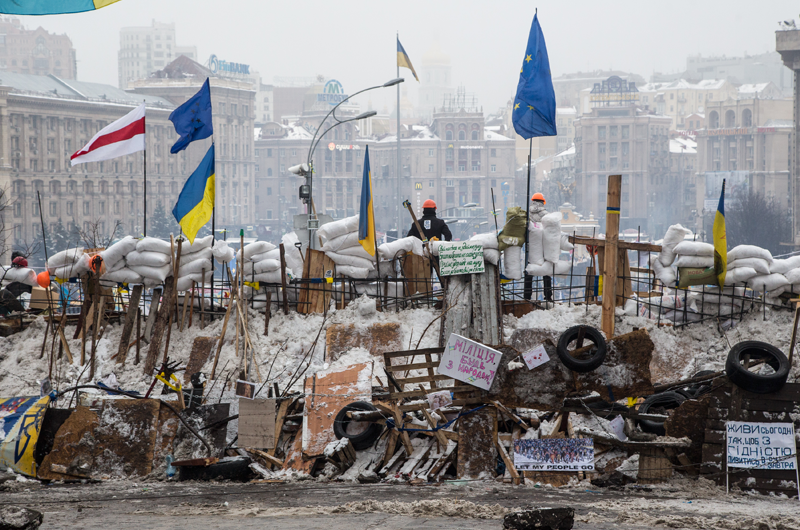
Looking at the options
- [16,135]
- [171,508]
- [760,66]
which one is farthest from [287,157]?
[171,508]

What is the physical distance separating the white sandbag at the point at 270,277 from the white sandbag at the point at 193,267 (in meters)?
0.69

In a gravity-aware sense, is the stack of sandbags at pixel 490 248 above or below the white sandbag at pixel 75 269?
above

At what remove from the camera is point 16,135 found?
77.8 m

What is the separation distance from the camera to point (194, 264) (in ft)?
36.7

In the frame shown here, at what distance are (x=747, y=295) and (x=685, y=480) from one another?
14.7 feet

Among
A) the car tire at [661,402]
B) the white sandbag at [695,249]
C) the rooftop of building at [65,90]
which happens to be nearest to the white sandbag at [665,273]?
the white sandbag at [695,249]

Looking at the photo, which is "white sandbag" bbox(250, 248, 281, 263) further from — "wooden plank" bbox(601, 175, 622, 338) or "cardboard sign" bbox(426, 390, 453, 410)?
"wooden plank" bbox(601, 175, 622, 338)

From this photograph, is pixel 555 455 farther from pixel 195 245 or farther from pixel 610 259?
pixel 195 245

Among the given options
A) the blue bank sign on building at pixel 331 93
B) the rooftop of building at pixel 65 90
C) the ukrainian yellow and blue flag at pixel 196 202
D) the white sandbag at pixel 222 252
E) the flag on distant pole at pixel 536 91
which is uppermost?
the blue bank sign on building at pixel 331 93

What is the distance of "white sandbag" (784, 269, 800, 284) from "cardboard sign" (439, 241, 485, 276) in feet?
12.5

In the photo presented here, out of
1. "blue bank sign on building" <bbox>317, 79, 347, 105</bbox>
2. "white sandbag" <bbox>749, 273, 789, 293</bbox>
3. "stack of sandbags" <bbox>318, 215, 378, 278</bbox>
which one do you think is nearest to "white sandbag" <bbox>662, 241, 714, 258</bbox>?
"white sandbag" <bbox>749, 273, 789, 293</bbox>

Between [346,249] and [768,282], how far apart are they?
17.9ft

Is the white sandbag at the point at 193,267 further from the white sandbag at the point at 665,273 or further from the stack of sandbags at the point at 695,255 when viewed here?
the stack of sandbags at the point at 695,255

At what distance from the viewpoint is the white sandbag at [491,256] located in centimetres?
1034
